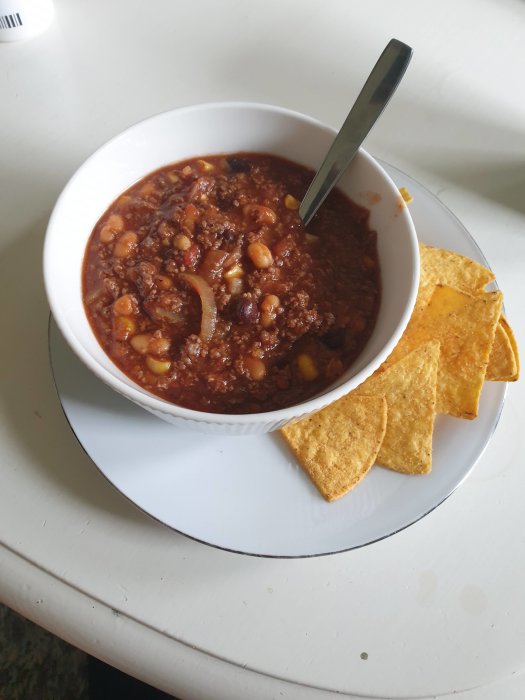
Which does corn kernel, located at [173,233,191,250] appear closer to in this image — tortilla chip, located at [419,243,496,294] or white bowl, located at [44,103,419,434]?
white bowl, located at [44,103,419,434]

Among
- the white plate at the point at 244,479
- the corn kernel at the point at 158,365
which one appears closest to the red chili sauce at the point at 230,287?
the corn kernel at the point at 158,365

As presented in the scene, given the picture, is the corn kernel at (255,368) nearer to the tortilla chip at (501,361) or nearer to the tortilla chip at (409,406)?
the tortilla chip at (409,406)

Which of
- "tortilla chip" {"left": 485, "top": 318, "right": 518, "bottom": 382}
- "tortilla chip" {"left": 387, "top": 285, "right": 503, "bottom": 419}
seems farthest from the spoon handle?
"tortilla chip" {"left": 485, "top": 318, "right": 518, "bottom": 382}

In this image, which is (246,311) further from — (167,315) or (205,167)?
(205,167)

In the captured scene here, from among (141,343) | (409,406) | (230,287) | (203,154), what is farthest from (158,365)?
(203,154)

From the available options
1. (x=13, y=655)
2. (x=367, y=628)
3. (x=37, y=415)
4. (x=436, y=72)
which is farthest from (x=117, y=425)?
(x=436, y=72)

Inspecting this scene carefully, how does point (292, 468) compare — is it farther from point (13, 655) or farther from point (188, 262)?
point (13, 655)
